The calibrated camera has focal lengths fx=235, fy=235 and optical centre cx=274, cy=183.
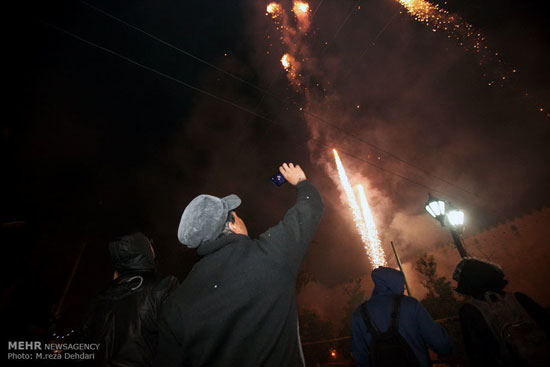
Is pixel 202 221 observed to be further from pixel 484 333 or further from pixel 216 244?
pixel 484 333

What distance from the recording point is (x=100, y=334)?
2.52 m

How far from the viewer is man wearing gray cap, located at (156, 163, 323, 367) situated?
1.43 metres

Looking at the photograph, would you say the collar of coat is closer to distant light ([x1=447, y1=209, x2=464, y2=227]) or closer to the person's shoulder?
the person's shoulder

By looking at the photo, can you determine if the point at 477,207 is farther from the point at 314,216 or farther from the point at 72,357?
the point at 72,357

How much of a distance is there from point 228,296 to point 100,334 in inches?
83.0

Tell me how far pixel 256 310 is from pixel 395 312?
2261 millimetres

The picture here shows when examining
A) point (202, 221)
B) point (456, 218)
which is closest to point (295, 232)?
point (202, 221)

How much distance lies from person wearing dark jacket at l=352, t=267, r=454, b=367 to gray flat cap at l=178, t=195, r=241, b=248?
247 cm

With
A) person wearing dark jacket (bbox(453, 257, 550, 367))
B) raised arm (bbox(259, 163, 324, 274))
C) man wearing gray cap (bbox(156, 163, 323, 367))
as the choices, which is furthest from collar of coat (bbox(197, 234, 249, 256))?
person wearing dark jacket (bbox(453, 257, 550, 367))

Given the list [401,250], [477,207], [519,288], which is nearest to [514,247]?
[519,288]

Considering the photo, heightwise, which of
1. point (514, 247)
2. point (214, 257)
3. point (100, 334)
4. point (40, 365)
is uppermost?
point (214, 257)

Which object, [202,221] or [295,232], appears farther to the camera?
[202,221]

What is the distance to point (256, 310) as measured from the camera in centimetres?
146

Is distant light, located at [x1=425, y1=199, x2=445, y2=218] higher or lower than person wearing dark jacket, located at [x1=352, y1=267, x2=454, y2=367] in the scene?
higher
